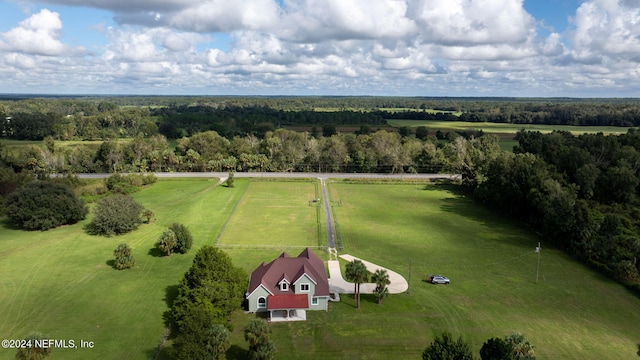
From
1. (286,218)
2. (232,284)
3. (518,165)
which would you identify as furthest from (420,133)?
(232,284)

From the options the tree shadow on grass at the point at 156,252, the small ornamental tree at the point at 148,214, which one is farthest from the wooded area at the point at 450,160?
the tree shadow on grass at the point at 156,252

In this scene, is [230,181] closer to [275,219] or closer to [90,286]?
[275,219]

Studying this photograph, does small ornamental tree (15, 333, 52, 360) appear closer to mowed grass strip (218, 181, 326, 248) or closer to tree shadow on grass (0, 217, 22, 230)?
mowed grass strip (218, 181, 326, 248)

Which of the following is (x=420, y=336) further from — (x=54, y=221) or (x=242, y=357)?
(x=54, y=221)

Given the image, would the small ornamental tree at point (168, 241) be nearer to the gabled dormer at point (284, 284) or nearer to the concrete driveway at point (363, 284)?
the gabled dormer at point (284, 284)

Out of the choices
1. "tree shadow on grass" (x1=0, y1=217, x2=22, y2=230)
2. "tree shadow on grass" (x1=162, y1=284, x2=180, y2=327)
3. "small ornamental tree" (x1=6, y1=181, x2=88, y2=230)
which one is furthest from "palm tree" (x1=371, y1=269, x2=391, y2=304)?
"tree shadow on grass" (x1=0, y1=217, x2=22, y2=230)

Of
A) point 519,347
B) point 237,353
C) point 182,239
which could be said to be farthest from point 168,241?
point 519,347
